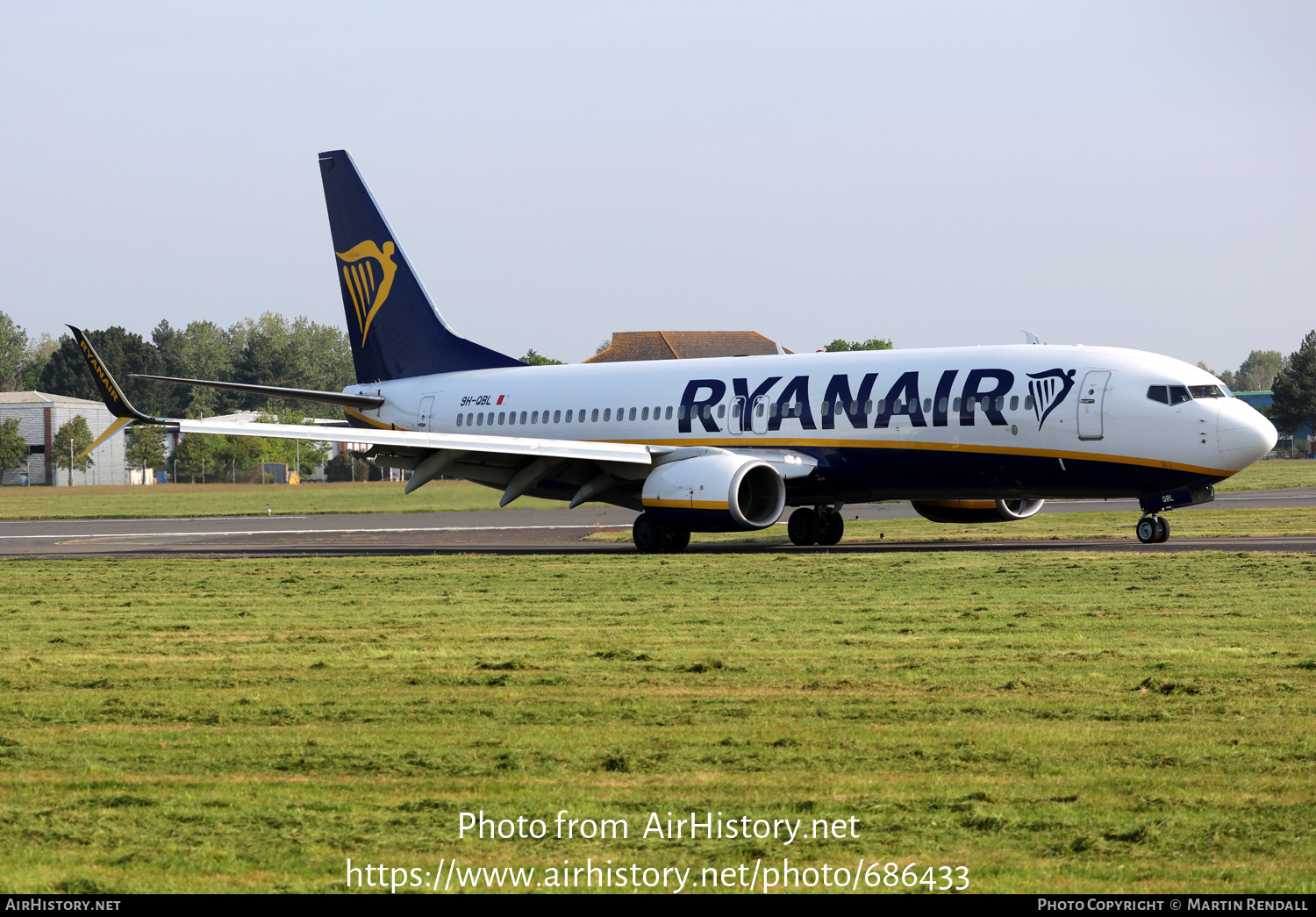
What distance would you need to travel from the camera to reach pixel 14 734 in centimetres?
900

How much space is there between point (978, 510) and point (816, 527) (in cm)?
365

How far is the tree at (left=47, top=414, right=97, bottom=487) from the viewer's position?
108 metres

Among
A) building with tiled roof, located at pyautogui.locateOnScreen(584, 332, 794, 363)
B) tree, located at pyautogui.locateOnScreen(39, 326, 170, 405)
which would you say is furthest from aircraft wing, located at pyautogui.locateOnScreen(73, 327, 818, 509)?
tree, located at pyautogui.locateOnScreen(39, 326, 170, 405)

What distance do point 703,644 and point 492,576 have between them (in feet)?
28.4

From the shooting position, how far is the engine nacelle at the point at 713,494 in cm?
2575

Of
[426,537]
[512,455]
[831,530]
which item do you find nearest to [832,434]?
[831,530]

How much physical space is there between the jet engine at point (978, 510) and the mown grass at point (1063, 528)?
1.23 ft

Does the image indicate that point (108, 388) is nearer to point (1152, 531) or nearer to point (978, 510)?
point (978, 510)

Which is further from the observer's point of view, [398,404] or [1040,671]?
[398,404]

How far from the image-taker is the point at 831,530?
96.0 feet

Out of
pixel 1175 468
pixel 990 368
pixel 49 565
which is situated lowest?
pixel 49 565

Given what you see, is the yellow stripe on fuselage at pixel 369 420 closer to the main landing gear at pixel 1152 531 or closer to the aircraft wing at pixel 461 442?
the aircraft wing at pixel 461 442

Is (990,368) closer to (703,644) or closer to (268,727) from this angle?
(703,644)
